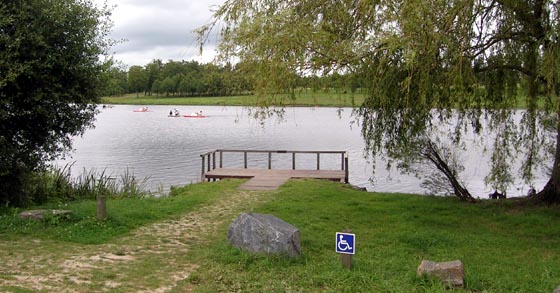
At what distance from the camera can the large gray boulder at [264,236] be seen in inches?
262

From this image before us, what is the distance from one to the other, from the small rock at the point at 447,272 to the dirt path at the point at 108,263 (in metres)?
2.68

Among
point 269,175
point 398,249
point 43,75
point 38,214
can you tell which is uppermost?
point 43,75

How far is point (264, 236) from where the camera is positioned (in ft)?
22.2

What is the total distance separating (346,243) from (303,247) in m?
1.52

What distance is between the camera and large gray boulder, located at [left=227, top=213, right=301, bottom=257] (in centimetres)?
666

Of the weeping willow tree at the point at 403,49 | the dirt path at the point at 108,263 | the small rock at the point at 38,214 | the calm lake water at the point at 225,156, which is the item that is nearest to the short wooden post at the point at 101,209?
the small rock at the point at 38,214

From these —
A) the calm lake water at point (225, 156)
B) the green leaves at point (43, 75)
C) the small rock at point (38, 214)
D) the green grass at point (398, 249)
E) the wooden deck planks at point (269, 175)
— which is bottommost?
the calm lake water at point (225, 156)

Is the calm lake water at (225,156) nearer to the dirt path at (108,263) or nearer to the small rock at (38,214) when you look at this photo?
the small rock at (38,214)

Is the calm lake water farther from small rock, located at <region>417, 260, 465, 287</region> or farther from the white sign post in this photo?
small rock, located at <region>417, 260, 465, 287</region>

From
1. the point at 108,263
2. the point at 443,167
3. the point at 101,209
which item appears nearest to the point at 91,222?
the point at 101,209

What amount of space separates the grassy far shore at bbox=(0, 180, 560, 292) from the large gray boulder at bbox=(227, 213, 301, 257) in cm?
15

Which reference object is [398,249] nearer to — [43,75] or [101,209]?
[101,209]

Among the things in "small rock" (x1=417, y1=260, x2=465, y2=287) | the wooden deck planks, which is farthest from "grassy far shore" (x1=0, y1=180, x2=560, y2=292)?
the wooden deck planks

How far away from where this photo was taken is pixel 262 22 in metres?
7.23
